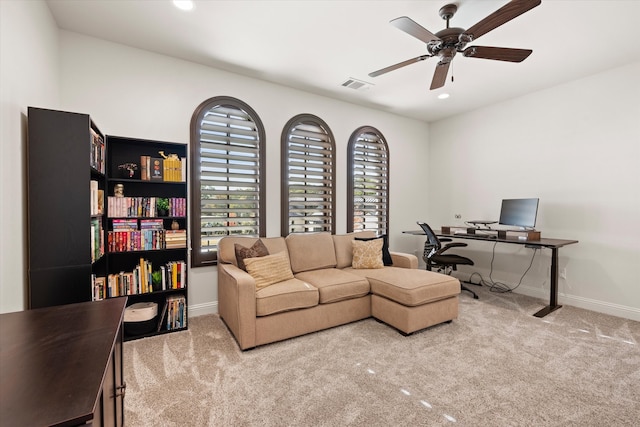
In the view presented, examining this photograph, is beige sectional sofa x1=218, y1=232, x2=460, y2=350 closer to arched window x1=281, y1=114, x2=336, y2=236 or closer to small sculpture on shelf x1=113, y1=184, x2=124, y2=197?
arched window x1=281, y1=114, x2=336, y2=236

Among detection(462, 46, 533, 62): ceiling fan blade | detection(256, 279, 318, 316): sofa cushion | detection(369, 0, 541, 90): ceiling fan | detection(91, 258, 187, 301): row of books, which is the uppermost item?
detection(369, 0, 541, 90): ceiling fan

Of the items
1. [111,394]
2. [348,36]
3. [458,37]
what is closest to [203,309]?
[111,394]

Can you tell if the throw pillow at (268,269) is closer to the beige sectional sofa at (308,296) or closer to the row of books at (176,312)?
the beige sectional sofa at (308,296)

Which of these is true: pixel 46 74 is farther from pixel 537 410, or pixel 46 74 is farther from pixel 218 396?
pixel 537 410

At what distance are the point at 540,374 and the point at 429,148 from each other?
416cm

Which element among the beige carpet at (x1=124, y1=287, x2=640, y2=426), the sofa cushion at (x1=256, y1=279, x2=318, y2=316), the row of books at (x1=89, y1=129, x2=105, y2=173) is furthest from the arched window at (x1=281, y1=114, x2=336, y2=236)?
the row of books at (x1=89, y1=129, x2=105, y2=173)

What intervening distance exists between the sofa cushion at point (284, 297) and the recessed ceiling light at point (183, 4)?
246cm

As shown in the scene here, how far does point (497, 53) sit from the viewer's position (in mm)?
2314

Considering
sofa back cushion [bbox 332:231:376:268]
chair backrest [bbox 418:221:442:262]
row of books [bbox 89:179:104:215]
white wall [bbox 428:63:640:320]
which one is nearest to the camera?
row of books [bbox 89:179:104:215]

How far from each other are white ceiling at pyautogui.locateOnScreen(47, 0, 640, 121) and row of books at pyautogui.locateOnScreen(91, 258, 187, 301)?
2.19m

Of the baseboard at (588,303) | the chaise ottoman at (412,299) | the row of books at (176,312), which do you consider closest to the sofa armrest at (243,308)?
the row of books at (176,312)

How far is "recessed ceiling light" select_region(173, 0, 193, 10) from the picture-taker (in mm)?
2255

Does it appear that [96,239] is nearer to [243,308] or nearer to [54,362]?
[243,308]

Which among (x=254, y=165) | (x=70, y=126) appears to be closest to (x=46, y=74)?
(x=70, y=126)
